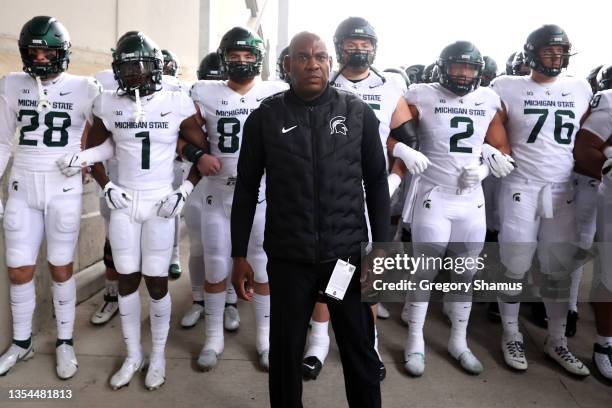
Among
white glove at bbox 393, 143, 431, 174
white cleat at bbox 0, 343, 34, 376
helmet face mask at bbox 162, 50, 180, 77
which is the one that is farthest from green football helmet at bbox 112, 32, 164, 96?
helmet face mask at bbox 162, 50, 180, 77

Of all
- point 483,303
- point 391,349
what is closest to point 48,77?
point 391,349

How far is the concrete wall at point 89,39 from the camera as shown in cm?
380

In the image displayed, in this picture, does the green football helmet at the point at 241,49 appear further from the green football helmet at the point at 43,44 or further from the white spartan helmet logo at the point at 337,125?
the white spartan helmet logo at the point at 337,125

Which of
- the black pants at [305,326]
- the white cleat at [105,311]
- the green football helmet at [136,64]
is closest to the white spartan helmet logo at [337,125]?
the black pants at [305,326]

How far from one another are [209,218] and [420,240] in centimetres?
146

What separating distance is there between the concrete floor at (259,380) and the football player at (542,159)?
0.21 meters

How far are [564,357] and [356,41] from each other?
2614 millimetres

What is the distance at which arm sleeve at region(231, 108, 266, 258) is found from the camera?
7.22 ft

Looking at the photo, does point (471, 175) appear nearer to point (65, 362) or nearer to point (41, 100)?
point (41, 100)

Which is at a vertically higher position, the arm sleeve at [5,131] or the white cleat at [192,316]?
the arm sleeve at [5,131]

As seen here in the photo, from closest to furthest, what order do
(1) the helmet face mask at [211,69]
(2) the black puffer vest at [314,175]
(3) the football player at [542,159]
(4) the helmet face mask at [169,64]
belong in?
1. (2) the black puffer vest at [314,175]
2. (3) the football player at [542,159]
3. (1) the helmet face mask at [211,69]
4. (4) the helmet face mask at [169,64]

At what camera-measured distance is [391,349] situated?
3580 millimetres

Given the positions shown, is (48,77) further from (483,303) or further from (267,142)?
(483,303)

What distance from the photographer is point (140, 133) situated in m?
2.93
